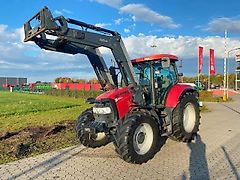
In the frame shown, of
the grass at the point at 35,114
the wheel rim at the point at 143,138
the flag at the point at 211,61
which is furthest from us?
the flag at the point at 211,61

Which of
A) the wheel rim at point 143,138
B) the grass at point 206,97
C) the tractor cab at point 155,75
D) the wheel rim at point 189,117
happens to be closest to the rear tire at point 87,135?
the wheel rim at point 143,138

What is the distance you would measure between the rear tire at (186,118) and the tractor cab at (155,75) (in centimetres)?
53

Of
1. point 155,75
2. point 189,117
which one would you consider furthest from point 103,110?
point 189,117

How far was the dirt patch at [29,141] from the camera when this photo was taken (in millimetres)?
7786

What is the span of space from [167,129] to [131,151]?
192 cm

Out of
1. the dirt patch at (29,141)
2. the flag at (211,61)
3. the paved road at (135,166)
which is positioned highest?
the flag at (211,61)

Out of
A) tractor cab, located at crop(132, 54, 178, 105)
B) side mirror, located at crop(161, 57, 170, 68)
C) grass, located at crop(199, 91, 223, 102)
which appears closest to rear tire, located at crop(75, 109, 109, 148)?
tractor cab, located at crop(132, 54, 178, 105)

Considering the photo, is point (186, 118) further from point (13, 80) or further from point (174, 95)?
point (13, 80)

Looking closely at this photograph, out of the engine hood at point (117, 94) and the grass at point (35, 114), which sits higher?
the engine hood at point (117, 94)

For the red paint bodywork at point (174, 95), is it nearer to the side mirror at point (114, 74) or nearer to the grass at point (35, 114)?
the side mirror at point (114, 74)

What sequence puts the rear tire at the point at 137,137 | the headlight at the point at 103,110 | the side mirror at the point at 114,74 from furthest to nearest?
the side mirror at the point at 114,74 < the headlight at the point at 103,110 < the rear tire at the point at 137,137

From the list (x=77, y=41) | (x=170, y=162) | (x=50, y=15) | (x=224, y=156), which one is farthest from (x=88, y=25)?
(x=224, y=156)

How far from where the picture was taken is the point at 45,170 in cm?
629

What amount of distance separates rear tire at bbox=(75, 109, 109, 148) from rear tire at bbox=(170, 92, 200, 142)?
198 centimetres
